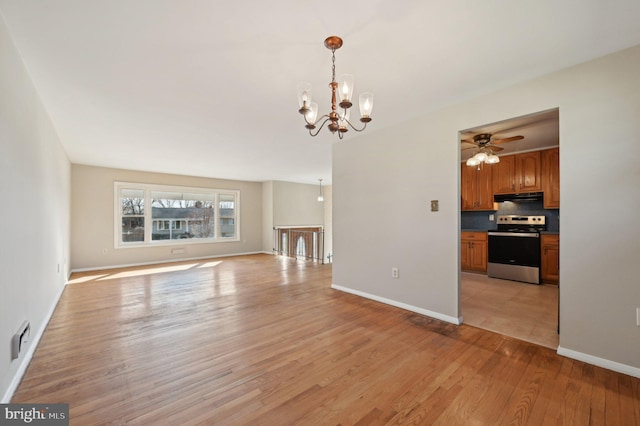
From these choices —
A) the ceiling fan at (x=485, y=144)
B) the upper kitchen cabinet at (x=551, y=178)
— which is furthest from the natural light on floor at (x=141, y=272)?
the upper kitchen cabinet at (x=551, y=178)

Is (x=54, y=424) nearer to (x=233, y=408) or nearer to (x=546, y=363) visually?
(x=233, y=408)

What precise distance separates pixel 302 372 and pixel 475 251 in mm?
4912

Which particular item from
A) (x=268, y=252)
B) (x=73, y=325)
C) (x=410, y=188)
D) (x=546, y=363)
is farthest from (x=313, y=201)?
(x=546, y=363)

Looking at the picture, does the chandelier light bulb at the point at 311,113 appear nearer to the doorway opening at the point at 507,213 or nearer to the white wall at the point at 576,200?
the white wall at the point at 576,200

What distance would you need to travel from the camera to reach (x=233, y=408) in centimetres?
171

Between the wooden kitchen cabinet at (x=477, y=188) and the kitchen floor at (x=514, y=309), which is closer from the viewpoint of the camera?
the kitchen floor at (x=514, y=309)

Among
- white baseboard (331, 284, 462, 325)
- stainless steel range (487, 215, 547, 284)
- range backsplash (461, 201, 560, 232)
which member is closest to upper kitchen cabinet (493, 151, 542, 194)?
range backsplash (461, 201, 560, 232)

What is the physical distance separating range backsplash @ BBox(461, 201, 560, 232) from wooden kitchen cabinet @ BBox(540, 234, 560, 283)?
0.30 meters

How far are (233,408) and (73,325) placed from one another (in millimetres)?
2578

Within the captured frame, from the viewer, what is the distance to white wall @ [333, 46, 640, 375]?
206 cm

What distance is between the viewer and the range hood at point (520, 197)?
5.02 meters

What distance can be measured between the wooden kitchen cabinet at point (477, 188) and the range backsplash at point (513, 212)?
362mm

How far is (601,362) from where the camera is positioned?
215cm

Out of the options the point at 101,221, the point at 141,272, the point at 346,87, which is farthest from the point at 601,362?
the point at 101,221
